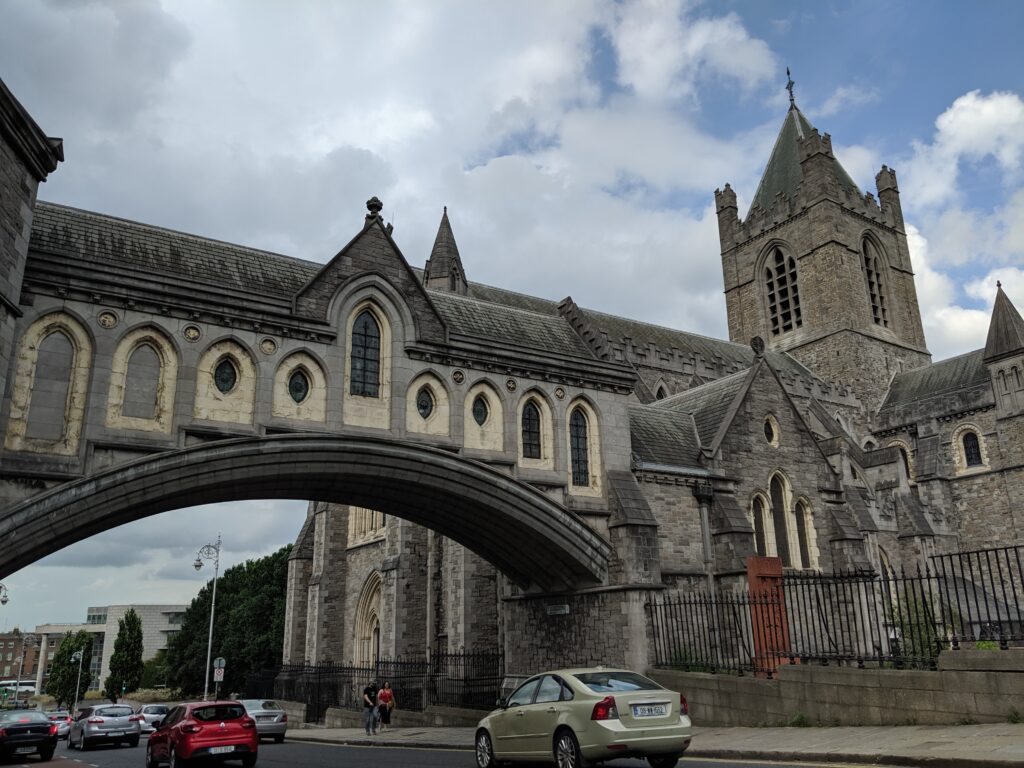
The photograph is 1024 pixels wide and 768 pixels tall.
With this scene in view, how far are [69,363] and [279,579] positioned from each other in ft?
148

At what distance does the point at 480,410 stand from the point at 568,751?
9.16 meters

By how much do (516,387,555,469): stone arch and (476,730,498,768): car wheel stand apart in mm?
7279

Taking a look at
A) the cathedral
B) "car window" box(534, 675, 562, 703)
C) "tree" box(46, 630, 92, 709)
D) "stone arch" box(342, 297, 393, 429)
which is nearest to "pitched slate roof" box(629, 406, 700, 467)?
the cathedral

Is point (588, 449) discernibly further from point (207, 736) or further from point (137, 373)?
point (207, 736)

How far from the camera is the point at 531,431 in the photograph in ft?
61.1

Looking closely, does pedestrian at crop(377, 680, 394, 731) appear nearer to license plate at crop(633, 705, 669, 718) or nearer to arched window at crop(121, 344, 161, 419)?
arched window at crop(121, 344, 161, 419)

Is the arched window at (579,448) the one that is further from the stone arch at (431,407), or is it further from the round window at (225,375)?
the round window at (225,375)

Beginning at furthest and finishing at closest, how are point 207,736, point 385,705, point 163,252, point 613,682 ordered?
point 385,705
point 163,252
point 207,736
point 613,682

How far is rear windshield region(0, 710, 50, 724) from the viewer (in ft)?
62.0

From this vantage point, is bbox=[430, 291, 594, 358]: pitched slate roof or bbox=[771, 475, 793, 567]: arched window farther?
bbox=[771, 475, 793, 567]: arched window

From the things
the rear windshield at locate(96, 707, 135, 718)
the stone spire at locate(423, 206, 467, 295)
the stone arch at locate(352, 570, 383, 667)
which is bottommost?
the rear windshield at locate(96, 707, 135, 718)

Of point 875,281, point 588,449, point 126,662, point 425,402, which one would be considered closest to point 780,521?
point 588,449

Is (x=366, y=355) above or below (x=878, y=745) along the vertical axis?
above

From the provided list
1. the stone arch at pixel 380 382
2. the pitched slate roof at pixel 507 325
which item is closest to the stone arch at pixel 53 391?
the stone arch at pixel 380 382
